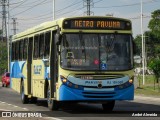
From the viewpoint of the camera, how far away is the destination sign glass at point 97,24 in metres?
18.8

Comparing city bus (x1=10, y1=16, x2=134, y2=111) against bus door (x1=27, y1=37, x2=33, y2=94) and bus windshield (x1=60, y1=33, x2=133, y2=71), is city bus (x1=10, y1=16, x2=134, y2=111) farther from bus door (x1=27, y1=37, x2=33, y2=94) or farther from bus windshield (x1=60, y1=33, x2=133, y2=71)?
bus door (x1=27, y1=37, x2=33, y2=94)

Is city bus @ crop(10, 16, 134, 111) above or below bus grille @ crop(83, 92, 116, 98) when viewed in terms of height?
above

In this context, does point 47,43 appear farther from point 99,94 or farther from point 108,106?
point 108,106

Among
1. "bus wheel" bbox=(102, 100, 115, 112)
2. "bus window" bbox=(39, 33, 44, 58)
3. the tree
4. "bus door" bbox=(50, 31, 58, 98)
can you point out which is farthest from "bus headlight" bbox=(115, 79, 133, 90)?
the tree

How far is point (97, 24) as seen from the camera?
19016mm

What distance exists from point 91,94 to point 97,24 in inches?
101

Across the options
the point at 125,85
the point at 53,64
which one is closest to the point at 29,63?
the point at 53,64

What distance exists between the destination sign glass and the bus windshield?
0.32 metres

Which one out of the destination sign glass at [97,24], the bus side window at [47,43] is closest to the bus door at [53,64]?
the bus side window at [47,43]

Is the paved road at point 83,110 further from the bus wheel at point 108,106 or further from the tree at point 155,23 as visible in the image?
the tree at point 155,23

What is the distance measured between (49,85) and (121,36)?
3.35 m

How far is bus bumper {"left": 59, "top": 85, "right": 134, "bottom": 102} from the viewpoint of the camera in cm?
1823

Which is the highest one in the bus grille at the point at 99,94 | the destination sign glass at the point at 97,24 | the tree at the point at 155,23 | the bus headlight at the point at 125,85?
the tree at the point at 155,23

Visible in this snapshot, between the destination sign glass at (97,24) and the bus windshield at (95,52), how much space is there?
1.05 ft
